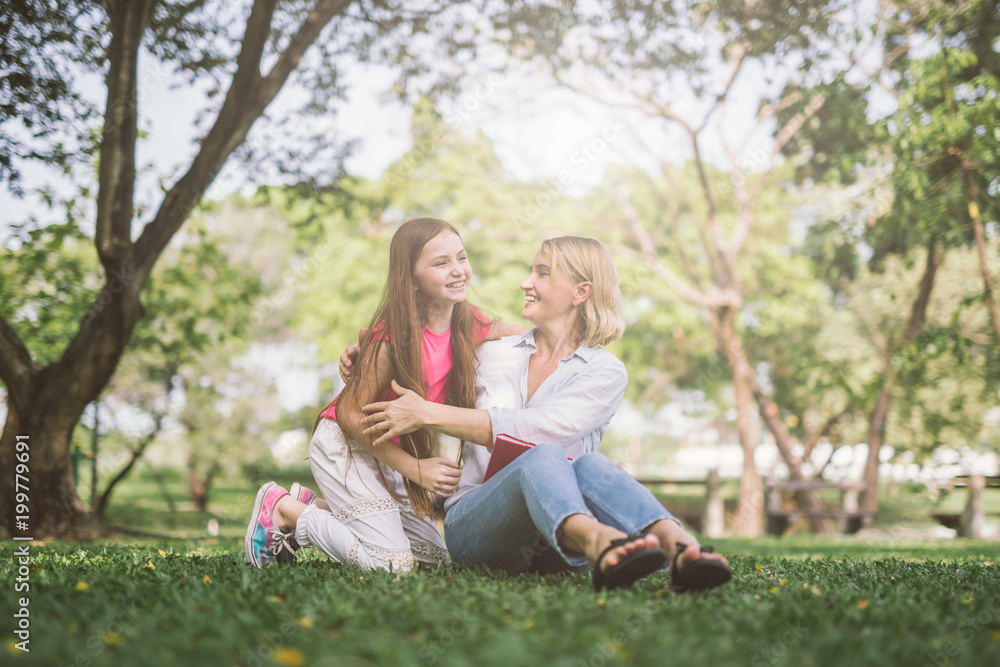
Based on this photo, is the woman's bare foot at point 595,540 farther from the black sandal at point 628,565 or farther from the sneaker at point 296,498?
the sneaker at point 296,498

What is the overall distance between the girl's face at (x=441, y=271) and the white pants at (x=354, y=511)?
2.59 ft

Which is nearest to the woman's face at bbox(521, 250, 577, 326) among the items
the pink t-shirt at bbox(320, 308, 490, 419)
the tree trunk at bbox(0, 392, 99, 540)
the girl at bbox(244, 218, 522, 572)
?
the girl at bbox(244, 218, 522, 572)

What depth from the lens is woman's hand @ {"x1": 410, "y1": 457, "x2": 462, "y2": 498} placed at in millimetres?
3139

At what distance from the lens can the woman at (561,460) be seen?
257cm

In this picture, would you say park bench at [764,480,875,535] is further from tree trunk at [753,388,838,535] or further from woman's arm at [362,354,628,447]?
woman's arm at [362,354,628,447]

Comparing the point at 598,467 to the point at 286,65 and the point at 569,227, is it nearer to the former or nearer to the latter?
the point at 286,65

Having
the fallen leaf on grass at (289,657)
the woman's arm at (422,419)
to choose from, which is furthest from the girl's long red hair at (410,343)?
the fallen leaf on grass at (289,657)

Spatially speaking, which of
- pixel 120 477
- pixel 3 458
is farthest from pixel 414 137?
pixel 3 458

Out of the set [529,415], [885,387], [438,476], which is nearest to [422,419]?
[438,476]

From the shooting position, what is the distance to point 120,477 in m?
12.3

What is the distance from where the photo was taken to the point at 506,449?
9.77 ft

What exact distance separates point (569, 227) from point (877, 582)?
16.3 metres

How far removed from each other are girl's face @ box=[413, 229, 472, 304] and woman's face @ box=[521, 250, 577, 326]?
0.32 metres

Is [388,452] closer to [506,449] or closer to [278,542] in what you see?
[506,449]
